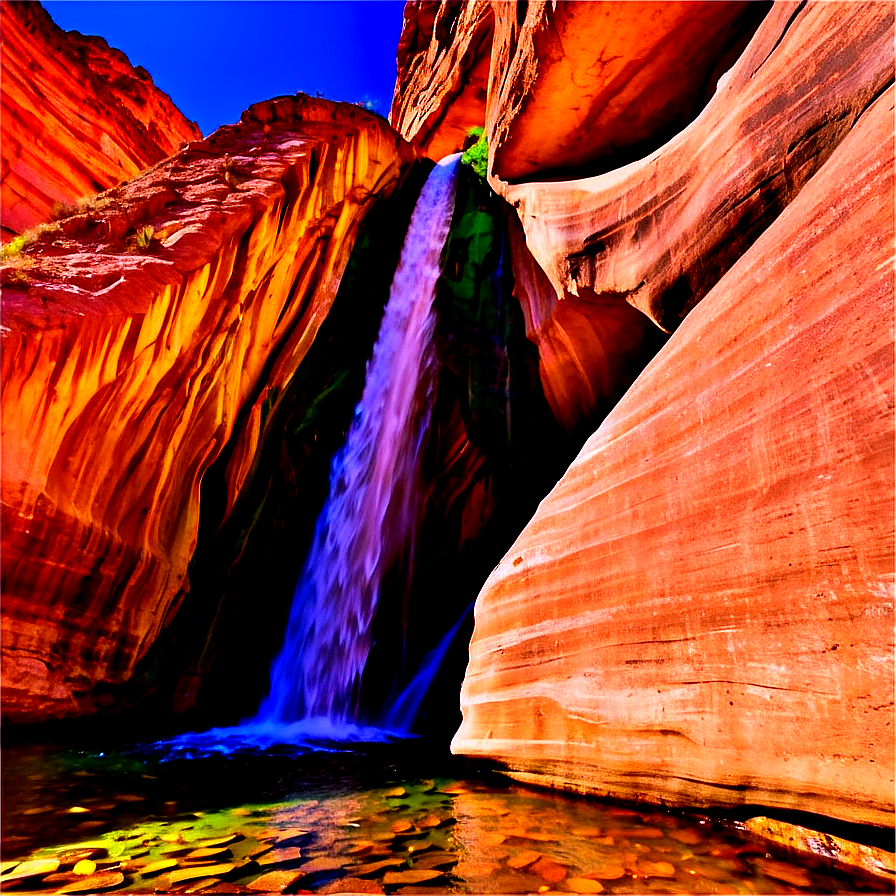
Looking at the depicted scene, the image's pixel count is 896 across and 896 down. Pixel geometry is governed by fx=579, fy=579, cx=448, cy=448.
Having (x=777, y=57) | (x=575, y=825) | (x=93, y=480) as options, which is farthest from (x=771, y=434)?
(x=93, y=480)

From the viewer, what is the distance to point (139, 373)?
20.4ft

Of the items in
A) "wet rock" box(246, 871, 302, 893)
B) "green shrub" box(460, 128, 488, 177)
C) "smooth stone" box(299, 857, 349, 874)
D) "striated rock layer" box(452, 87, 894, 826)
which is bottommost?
"wet rock" box(246, 871, 302, 893)

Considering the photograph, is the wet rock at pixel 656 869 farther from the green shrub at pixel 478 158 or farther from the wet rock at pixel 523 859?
the green shrub at pixel 478 158

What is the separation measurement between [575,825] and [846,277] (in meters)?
2.67

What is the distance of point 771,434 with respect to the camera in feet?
8.33

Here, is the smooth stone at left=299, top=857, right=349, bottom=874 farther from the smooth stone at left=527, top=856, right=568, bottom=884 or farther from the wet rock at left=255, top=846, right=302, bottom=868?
the smooth stone at left=527, top=856, right=568, bottom=884

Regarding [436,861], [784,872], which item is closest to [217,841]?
[436,861]

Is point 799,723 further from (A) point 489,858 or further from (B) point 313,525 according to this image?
(B) point 313,525

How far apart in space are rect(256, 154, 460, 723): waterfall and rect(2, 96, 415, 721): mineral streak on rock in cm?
148

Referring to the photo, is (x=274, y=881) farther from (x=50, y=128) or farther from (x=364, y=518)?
(x=50, y=128)

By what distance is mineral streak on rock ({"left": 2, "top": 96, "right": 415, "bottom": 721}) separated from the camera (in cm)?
516

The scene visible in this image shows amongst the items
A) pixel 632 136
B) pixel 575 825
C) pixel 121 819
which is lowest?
pixel 121 819

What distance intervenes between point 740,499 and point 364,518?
6.57 metres

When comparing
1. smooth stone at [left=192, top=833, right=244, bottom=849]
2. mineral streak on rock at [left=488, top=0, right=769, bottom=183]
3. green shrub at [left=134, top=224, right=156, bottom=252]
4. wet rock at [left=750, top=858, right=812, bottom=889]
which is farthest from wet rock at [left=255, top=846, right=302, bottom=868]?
mineral streak on rock at [left=488, top=0, right=769, bottom=183]
